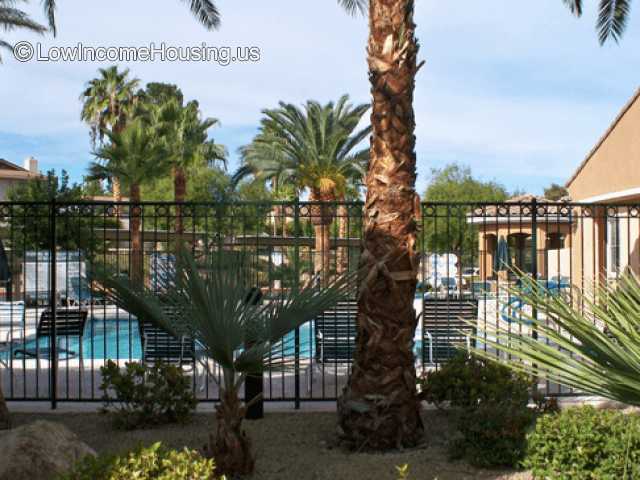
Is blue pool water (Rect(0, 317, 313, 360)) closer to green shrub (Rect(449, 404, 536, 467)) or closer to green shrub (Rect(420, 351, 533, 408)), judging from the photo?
green shrub (Rect(420, 351, 533, 408))

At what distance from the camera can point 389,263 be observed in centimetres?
605

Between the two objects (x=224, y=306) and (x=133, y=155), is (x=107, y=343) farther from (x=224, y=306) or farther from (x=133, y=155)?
(x=224, y=306)

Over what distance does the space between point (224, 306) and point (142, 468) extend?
1.19 metres

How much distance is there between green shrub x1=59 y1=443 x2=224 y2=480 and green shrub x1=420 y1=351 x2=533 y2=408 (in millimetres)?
3114

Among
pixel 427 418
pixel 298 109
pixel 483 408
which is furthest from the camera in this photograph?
pixel 298 109

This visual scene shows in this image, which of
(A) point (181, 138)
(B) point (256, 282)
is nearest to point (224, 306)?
(B) point (256, 282)

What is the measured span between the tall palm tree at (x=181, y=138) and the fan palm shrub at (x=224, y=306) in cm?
2350

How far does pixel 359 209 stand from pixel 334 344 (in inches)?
90.9

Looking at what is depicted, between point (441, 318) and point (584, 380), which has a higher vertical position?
point (584, 380)

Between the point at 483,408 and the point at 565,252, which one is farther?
the point at 565,252

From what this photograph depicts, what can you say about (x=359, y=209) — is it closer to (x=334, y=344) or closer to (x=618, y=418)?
(x=334, y=344)

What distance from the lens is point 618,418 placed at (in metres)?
5.21

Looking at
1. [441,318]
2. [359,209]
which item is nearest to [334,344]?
[441,318]

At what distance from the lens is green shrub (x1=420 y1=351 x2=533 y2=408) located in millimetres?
6523
